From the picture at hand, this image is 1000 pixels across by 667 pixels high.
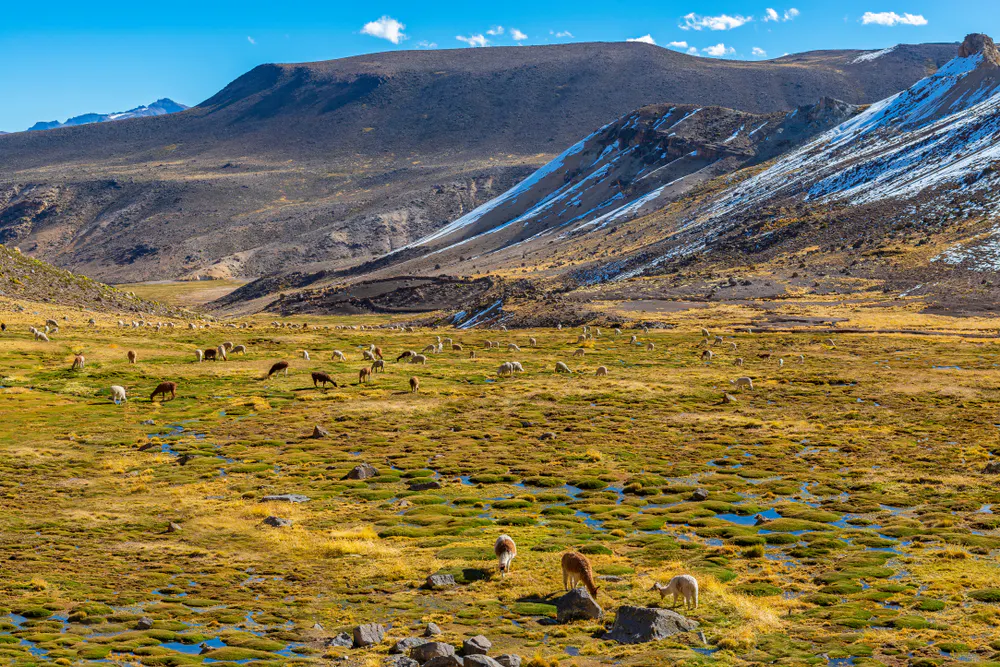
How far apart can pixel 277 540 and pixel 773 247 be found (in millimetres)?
130126

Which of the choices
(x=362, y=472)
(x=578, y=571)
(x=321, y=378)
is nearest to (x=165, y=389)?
(x=321, y=378)

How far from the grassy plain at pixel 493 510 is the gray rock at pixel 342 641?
214 mm

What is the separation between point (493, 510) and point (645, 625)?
479 inches

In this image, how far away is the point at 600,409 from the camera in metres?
51.0

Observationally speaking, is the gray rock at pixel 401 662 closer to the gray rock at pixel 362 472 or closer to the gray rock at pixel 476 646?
the gray rock at pixel 476 646

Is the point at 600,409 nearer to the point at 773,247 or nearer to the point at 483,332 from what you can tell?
the point at 483,332

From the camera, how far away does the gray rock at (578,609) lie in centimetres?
2103

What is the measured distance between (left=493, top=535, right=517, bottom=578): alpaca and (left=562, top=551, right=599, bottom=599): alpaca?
2.13 meters

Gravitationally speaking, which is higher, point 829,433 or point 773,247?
→ point 773,247

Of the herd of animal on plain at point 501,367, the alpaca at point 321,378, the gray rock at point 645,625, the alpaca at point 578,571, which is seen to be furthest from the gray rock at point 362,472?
the alpaca at point 321,378

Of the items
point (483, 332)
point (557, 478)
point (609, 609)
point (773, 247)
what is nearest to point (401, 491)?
point (557, 478)

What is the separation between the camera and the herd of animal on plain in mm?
22000

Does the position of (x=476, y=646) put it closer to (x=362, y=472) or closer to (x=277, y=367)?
(x=362, y=472)

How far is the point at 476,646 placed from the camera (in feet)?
60.0
